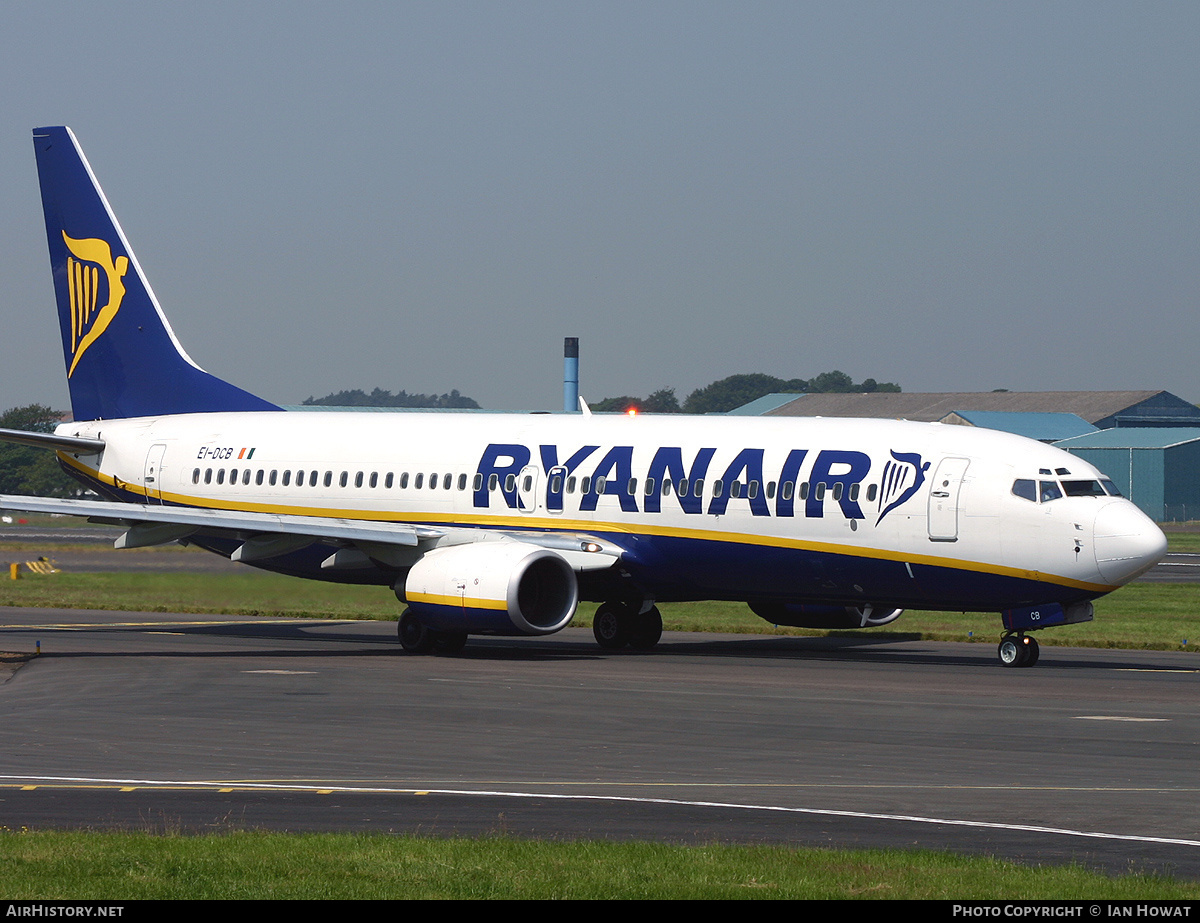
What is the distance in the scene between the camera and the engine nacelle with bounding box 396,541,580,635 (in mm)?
33219

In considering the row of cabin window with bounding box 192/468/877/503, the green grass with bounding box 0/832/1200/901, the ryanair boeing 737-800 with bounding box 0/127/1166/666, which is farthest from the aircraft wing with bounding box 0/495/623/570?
the green grass with bounding box 0/832/1200/901

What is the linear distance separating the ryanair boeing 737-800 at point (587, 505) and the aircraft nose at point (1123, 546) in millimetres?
39

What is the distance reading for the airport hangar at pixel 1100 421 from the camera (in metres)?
141

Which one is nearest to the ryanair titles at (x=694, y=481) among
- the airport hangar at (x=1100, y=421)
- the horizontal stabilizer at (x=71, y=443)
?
the horizontal stabilizer at (x=71, y=443)

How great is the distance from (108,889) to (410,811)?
14.9ft

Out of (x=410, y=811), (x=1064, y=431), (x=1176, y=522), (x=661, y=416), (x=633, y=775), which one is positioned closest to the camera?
(x=410, y=811)

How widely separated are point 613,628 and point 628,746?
15985 mm

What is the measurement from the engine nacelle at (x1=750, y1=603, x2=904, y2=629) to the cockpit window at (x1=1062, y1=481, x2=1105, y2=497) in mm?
6427

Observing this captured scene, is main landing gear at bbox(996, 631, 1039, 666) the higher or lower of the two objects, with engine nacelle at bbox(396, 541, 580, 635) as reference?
lower

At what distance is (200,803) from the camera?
16.9 metres

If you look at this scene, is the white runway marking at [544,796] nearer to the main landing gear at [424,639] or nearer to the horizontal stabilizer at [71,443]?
the main landing gear at [424,639]

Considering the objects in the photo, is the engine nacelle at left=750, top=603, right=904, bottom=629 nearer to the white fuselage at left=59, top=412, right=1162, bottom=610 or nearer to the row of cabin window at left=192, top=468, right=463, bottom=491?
the white fuselage at left=59, top=412, right=1162, bottom=610
